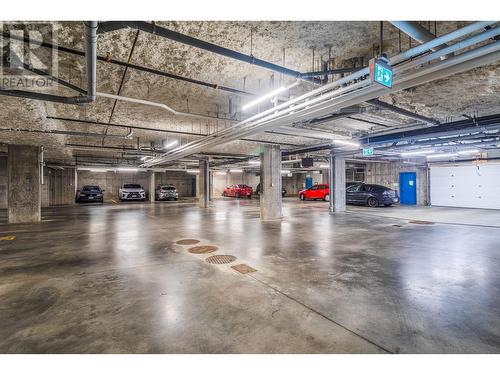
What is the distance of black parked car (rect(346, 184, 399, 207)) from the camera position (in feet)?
47.5

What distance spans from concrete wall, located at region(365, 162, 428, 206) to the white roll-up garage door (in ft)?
1.41

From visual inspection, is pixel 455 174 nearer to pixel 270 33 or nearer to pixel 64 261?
pixel 270 33

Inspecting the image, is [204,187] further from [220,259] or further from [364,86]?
[364,86]

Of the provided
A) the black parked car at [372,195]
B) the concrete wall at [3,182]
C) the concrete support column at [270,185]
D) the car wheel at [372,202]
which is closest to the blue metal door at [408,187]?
the black parked car at [372,195]

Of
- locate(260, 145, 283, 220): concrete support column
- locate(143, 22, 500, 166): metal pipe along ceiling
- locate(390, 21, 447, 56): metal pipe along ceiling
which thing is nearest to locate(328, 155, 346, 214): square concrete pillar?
locate(260, 145, 283, 220): concrete support column

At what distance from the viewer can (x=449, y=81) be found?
4.22 meters

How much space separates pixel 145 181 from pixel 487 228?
24.0 m

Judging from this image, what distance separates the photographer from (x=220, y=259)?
466 cm

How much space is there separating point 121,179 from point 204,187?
39.0 feet

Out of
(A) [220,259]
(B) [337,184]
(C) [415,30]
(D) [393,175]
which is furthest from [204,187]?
(C) [415,30]

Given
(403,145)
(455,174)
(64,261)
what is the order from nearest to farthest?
(64,261) < (403,145) < (455,174)

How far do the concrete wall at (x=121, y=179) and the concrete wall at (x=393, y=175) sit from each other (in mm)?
16994

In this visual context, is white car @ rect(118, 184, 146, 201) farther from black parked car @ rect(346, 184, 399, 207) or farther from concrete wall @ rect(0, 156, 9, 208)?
black parked car @ rect(346, 184, 399, 207)
